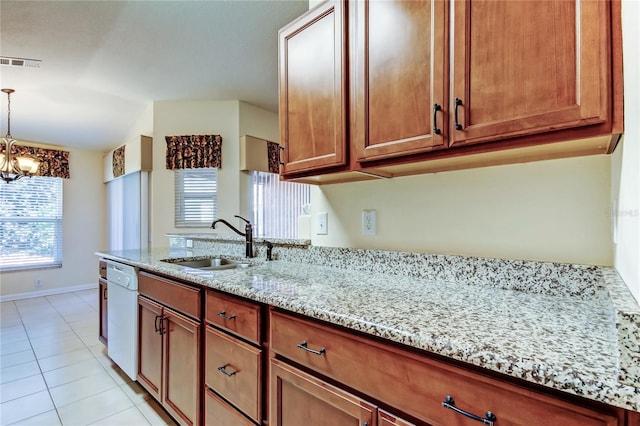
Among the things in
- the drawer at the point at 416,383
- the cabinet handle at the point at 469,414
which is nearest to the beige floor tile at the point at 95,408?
the drawer at the point at 416,383

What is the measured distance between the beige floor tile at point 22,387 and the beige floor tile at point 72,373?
0.05 metres

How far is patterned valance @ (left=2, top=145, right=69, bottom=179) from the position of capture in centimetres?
491

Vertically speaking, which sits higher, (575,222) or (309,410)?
(575,222)

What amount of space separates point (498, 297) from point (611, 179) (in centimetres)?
50

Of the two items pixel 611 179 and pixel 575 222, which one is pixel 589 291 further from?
pixel 611 179

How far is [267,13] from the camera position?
2.41 m

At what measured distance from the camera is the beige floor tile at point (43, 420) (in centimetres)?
183

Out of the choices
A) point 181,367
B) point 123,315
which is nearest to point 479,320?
point 181,367

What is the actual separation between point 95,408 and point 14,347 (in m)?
1.74

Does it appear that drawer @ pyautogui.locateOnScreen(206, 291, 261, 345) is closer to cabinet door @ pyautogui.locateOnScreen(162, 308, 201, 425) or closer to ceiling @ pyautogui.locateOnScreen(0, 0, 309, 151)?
cabinet door @ pyautogui.locateOnScreen(162, 308, 201, 425)

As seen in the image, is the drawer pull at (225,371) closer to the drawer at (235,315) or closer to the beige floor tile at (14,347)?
the drawer at (235,315)

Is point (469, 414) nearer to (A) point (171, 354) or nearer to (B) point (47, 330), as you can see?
(A) point (171, 354)

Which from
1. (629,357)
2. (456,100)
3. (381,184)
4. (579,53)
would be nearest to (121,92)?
(381,184)

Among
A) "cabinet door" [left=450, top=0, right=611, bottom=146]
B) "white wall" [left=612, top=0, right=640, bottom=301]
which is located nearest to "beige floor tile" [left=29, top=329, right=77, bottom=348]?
"cabinet door" [left=450, top=0, right=611, bottom=146]
